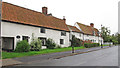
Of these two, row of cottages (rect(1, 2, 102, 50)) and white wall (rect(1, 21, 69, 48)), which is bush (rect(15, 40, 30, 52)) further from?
white wall (rect(1, 21, 69, 48))

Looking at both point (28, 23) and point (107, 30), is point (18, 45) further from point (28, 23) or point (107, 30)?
point (107, 30)

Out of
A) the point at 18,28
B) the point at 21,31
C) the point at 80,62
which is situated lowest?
the point at 80,62

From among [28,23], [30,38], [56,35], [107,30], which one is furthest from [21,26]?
[107,30]

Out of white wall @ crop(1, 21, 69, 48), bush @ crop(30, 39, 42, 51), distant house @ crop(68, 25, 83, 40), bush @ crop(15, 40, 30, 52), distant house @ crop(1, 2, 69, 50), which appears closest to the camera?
white wall @ crop(1, 21, 69, 48)

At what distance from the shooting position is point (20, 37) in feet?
60.7

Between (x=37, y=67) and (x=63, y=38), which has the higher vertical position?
(x=63, y=38)

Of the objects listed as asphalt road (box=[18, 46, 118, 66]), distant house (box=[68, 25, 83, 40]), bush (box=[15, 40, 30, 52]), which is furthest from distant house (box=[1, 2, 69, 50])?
distant house (box=[68, 25, 83, 40])

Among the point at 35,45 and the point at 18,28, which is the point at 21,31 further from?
the point at 35,45

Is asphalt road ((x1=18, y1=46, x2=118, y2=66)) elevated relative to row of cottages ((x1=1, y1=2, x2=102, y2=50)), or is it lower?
lower

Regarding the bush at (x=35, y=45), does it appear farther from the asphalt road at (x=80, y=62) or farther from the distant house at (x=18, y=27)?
the asphalt road at (x=80, y=62)

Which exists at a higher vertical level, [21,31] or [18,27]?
[18,27]

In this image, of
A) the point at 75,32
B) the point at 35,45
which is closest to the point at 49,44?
the point at 35,45

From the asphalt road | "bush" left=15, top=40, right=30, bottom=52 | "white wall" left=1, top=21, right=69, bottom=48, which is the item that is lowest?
the asphalt road

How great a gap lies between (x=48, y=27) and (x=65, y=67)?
16.4m
